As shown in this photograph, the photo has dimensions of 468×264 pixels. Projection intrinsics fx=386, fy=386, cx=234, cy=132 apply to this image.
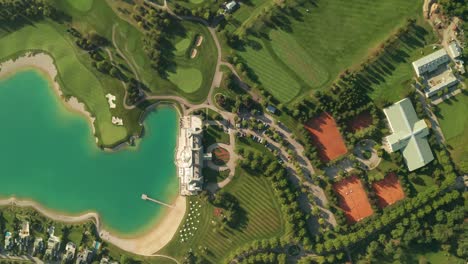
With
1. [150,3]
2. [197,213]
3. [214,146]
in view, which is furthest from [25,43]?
[197,213]

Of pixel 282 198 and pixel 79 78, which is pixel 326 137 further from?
pixel 79 78

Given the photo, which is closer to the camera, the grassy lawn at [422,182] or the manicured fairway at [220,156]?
the grassy lawn at [422,182]

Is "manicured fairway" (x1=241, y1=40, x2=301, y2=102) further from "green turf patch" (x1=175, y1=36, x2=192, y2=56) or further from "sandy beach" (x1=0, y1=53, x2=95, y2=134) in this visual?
"sandy beach" (x1=0, y1=53, x2=95, y2=134)

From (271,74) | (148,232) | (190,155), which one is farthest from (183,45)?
(148,232)

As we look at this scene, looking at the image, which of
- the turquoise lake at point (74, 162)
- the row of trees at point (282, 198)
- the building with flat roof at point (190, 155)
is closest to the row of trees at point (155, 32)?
the turquoise lake at point (74, 162)

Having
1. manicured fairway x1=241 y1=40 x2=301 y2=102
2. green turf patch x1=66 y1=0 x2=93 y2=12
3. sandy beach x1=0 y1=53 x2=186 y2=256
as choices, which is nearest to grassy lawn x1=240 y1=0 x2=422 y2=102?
manicured fairway x1=241 y1=40 x2=301 y2=102

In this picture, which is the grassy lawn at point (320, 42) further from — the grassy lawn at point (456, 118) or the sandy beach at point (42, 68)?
the sandy beach at point (42, 68)
